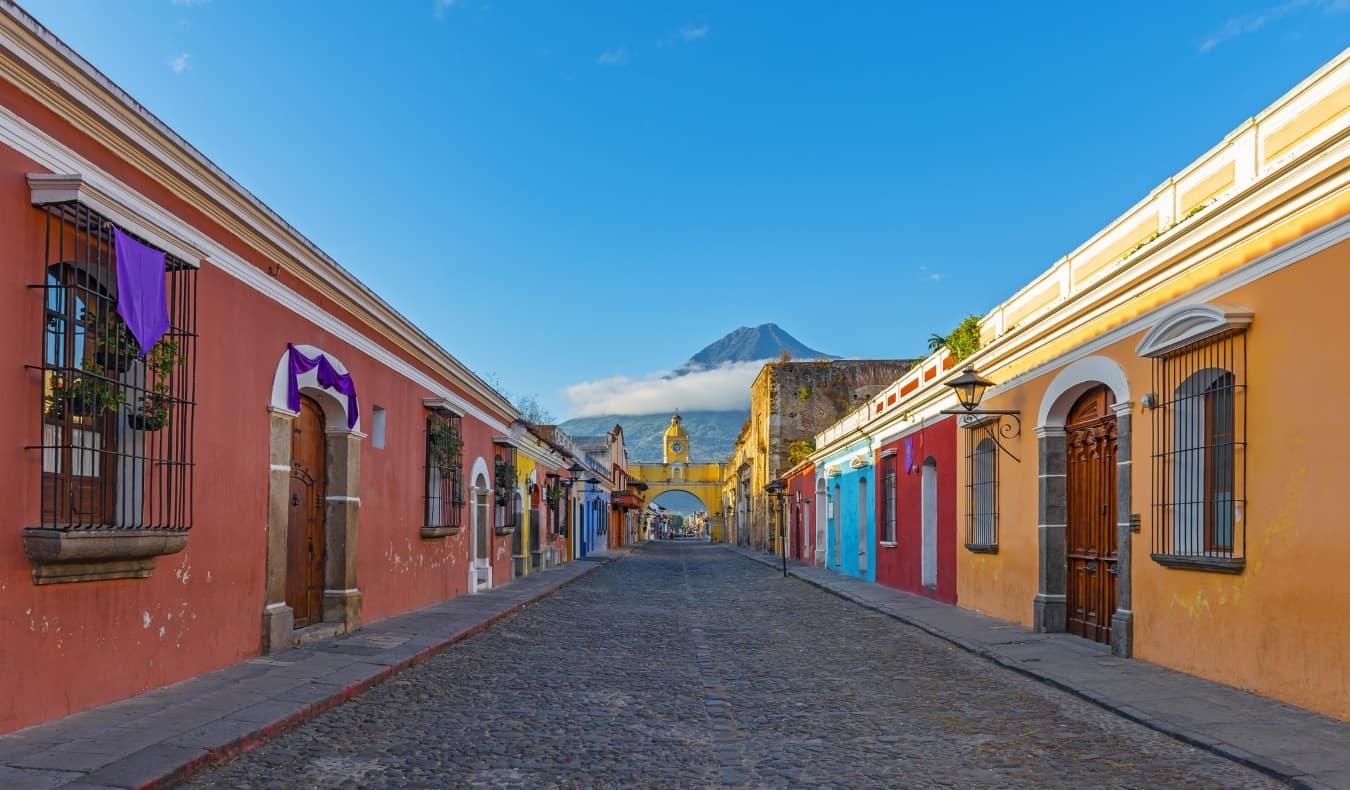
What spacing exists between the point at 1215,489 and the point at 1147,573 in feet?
3.89

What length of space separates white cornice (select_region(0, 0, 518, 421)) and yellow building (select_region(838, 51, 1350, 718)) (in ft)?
24.0

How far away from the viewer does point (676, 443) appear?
286ft

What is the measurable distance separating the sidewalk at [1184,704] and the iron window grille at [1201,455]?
979 mm

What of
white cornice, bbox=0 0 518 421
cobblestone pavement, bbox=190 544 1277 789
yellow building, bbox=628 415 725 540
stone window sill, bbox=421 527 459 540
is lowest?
yellow building, bbox=628 415 725 540

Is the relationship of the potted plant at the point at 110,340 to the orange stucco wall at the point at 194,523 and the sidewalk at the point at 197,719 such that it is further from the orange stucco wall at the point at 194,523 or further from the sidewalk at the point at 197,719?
the sidewalk at the point at 197,719

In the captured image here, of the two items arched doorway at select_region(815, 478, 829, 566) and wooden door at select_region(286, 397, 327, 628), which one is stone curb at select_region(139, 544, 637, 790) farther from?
arched doorway at select_region(815, 478, 829, 566)

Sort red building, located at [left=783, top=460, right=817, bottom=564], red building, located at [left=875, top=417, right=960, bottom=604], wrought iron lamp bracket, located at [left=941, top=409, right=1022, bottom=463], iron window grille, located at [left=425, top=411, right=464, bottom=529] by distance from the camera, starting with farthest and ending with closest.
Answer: red building, located at [left=783, top=460, right=817, bottom=564]
red building, located at [left=875, top=417, right=960, bottom=604]
iron window grille, located at [left=425, top=411, right=464, bottom=529]
wrought iron lamp bracket, located at [left=941, top=409, right=1022, bottom=463]

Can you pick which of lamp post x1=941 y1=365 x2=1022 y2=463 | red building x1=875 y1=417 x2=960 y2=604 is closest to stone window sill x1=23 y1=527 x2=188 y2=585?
lamp post x1=941 y1=365 x2=1022 y2=463

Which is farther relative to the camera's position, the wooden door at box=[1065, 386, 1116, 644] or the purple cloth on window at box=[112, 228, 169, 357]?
the wooden door at box=[1065, 386, 1116, 644]

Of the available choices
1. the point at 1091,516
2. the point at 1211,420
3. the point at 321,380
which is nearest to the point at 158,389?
the point at 321,380

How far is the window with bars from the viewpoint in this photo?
20.0m

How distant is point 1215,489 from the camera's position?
26.9 feet

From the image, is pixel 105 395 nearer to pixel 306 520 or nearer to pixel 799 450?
pixel 306 520

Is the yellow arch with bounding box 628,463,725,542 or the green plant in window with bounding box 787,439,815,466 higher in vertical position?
the green plant in window with bounding box 787,439,815,466
